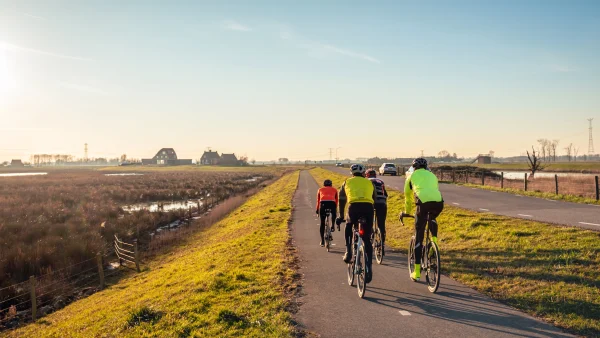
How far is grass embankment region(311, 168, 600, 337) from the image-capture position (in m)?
6.95

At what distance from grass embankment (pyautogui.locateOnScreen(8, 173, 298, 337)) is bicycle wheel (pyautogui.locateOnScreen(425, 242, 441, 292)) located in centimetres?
281

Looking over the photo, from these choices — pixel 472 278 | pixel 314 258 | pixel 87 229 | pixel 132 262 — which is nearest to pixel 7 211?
pixel 87 229

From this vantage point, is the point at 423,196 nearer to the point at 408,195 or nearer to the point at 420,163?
the point at 408,195

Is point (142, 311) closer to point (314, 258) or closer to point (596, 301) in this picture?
point (314, 258)

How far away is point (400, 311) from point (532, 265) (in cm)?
446

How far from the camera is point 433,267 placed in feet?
25.8

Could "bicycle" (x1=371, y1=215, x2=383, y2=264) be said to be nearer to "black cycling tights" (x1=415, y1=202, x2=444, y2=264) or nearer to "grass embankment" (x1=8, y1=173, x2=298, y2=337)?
"grass embankment" (x1=8, y1=173, x2=298, y2=337)

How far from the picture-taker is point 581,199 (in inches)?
852

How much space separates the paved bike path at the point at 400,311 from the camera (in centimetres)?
605

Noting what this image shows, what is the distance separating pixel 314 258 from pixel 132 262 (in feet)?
37.4

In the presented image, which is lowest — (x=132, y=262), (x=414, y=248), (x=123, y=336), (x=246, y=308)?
(x=132, y=262)

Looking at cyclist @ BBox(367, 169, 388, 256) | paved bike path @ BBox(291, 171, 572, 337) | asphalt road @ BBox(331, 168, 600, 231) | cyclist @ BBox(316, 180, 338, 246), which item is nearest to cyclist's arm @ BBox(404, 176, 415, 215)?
paved bike path @ BBox(291, 171, 572, 337)

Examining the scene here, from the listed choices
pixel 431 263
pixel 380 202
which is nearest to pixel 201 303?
pixel 431 263

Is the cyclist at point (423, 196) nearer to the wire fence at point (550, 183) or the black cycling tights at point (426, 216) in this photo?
the black cycling tights at point (426, 216)
